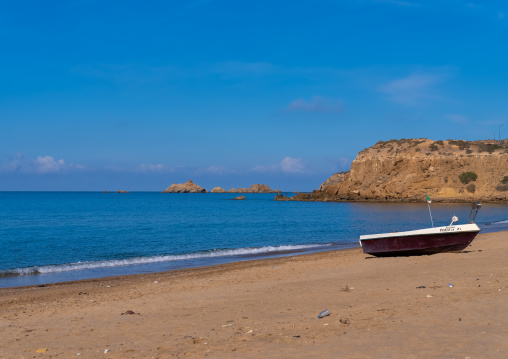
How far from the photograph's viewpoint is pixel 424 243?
59.5 feet

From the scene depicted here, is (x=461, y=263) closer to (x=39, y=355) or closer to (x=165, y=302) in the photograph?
(x=165, y=302)

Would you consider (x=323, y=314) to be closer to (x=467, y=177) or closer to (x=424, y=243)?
(x=424, y=243)

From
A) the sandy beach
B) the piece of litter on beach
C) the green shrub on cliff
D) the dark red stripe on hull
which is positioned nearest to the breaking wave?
the sandy beach

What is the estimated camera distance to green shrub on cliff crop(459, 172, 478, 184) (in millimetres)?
89812

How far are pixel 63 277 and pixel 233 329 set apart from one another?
1365 centimetres

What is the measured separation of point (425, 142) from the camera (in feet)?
344

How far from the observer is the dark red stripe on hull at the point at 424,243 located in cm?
1795

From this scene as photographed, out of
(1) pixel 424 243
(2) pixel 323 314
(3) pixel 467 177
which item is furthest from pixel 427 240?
(3) pixel 467 177

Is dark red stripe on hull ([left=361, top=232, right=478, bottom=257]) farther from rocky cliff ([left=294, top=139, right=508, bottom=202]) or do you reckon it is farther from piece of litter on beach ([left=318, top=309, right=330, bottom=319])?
rocky cliff ([left=294, top=139, right=508, bottom=202])

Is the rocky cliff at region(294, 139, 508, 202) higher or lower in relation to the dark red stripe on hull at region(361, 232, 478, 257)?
higher

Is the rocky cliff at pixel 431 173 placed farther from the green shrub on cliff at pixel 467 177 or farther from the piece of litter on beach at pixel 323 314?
the piece of litter on beach at pixel 323 314

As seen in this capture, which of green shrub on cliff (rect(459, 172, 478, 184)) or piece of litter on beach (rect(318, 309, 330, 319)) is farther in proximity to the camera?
green shrub on cliff (rect(459, 172, 478, 184))

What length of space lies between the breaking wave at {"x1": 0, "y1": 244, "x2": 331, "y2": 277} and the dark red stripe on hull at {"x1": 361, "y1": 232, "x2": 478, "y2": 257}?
943cm

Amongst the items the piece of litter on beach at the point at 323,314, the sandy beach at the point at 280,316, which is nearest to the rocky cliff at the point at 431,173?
the sandy beach at the point at 280,316
